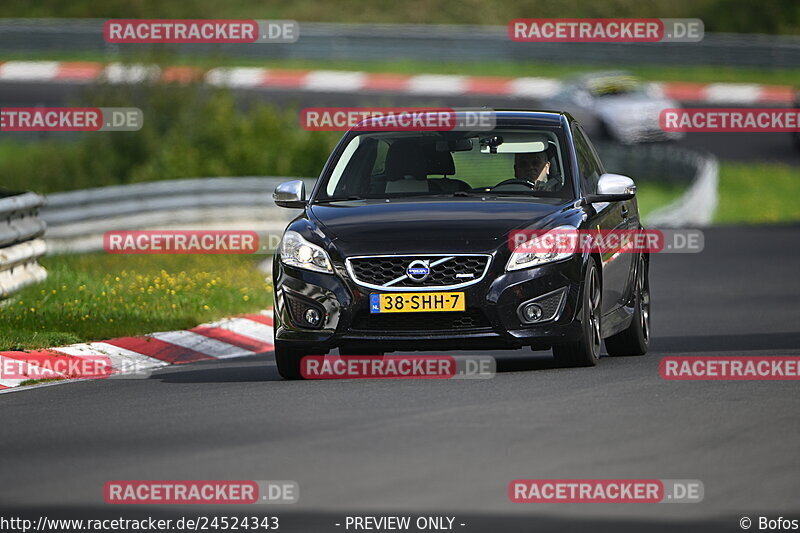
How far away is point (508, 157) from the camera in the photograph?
1211 centimetres

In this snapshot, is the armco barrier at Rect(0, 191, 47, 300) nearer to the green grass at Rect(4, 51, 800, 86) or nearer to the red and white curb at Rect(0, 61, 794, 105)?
the red and white curb at Rect(0, 61, 794, 105)

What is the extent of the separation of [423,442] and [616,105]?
31.9 metres

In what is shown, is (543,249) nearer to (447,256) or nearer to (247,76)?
(447,256)

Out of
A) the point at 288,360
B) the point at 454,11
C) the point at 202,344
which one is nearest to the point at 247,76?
the point at 454,11

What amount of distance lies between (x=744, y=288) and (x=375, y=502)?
1248 centimetres

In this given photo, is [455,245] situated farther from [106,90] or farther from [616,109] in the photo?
[616,109]

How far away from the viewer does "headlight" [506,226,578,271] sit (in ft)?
35.4

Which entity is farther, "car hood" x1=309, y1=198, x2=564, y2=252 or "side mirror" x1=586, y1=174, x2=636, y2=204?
"side mirror" x1=586, y1=174, x2=636, y2=204

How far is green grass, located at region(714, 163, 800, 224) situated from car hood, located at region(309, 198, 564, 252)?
20.8m

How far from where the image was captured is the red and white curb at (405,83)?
44562 mm

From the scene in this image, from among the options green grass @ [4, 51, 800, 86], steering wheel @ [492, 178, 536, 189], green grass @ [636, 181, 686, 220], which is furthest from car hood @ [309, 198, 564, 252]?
green grass @ [4, 51, 800, 86]

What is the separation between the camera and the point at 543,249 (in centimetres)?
1084

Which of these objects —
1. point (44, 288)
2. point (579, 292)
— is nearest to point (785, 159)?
point (44, 288)

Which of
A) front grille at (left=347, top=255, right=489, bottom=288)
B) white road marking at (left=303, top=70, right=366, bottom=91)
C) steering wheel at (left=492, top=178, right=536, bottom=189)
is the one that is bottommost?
front grille at (left=347, top=255, right=489, bottom=288)
